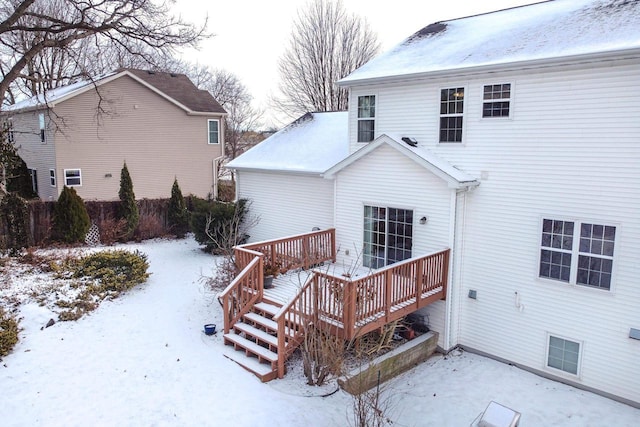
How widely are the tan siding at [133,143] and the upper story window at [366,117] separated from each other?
39.8 ft

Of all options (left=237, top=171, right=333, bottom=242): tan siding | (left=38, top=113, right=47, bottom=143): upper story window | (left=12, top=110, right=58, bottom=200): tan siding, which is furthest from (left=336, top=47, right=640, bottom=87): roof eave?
(left=38, top=113, right=47, bottom=143): upper story window

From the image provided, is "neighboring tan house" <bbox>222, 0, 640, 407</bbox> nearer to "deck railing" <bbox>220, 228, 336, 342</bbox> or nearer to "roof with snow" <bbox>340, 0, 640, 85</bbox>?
"roof with snow" <bbox>340, 0, 640, 85</bbox>

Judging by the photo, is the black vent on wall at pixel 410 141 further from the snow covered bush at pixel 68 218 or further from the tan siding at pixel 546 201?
the snow covered bush at pixel 68 218

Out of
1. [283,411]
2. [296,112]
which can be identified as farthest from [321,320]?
[296,112]

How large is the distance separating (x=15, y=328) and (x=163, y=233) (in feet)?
32.2

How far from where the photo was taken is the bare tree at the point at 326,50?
31781mm

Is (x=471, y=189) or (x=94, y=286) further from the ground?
(x=471, y=189)

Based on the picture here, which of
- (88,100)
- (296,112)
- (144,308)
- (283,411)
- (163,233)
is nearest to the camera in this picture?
(283,411)

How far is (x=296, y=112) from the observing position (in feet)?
116

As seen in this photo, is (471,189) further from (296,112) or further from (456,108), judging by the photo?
(296,112)

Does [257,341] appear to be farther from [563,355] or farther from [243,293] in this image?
[563,355]

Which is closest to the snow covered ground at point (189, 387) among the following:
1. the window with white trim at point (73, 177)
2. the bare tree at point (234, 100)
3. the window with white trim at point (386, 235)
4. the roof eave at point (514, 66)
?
the window with white trim at point (386, 235)

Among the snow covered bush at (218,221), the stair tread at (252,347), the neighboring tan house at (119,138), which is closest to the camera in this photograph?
the stair tread at (252,347)

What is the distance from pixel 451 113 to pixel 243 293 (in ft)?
20.4
